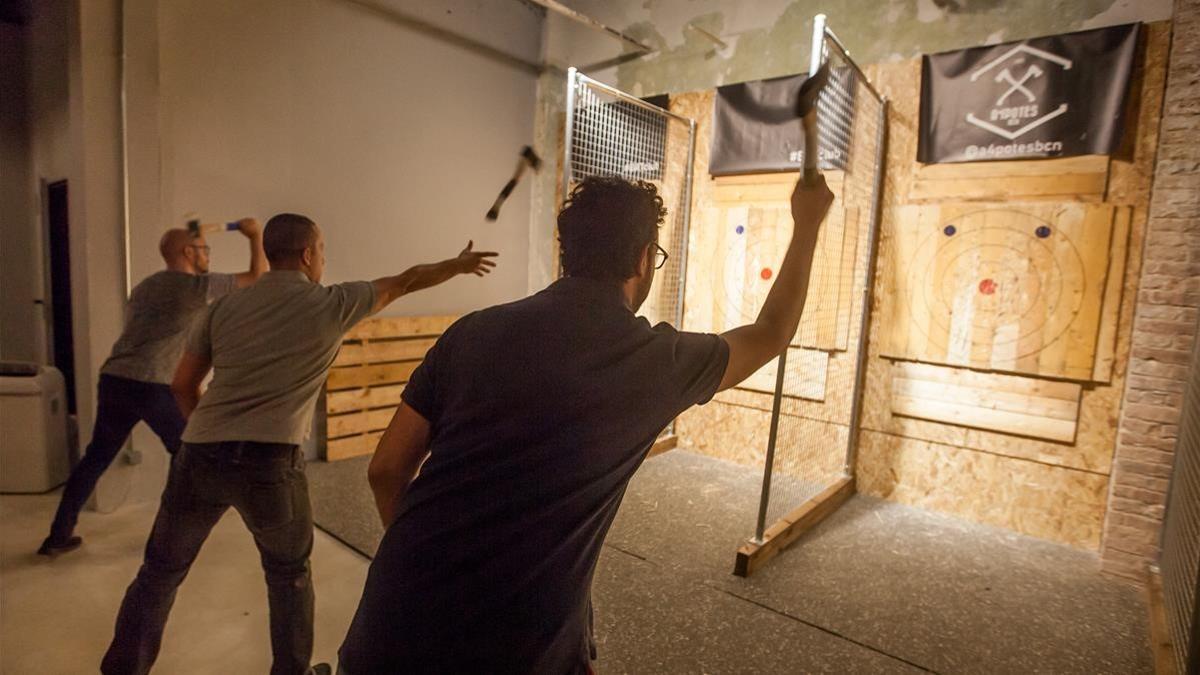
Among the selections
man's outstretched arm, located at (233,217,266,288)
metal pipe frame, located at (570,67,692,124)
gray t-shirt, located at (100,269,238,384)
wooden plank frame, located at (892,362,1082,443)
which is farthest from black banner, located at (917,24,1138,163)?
gray t-shirt, located at (100,269,238,384)

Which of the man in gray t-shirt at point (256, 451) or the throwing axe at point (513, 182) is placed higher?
the throwing axe at point (513, 182)

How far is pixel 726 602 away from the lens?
8.11 feet

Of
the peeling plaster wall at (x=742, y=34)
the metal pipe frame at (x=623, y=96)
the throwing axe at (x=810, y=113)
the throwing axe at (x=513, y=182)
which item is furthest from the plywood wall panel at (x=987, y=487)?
the throwing axe at (x=810, y=113)

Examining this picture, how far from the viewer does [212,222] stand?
3.34 metres

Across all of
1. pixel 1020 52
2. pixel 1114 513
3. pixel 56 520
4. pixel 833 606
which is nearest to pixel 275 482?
pixel 56 520

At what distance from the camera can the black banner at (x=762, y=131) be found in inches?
142

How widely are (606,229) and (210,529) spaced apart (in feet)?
4.55

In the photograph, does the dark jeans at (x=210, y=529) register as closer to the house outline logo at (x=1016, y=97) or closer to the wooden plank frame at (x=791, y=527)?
the wooden plank frame at (x=791, y=527)

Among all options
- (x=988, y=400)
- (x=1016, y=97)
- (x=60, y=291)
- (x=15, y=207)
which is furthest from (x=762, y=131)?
(x=15, y=207)

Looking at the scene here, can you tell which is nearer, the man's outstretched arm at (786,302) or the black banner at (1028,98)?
the man's outstretched arm at (786,302)

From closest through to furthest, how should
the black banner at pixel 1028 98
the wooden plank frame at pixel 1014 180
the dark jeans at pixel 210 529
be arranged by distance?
the dark jeans at pixel 210 529
the black banner at pixel 1028 98
the wooden plank frame at pixel 1014 180

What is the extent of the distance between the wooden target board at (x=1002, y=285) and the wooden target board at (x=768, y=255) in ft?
0.95

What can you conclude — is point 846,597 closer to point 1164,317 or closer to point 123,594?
point 1164,317

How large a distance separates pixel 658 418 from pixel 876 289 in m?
3.20
